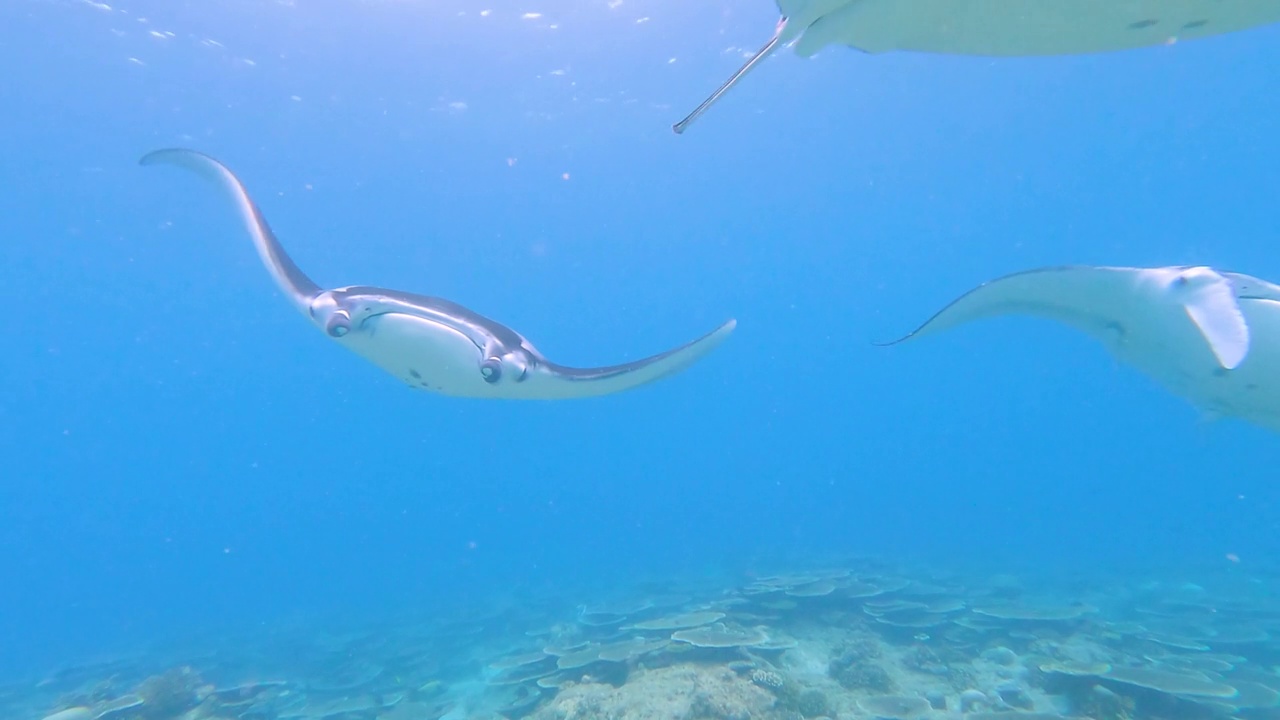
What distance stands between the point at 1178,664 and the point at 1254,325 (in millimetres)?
4745

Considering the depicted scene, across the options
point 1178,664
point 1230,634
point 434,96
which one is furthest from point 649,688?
point 434,96

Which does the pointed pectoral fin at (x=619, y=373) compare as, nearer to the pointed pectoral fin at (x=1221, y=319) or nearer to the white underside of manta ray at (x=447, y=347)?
the white underside of manta ray at (x=447, y=347)

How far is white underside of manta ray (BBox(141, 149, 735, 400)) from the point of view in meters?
3.13

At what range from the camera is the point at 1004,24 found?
2.41m

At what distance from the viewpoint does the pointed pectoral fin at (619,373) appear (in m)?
3.42

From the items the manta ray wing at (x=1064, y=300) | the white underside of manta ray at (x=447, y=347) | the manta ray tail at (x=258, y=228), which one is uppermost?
the manta ray tail at (x=258, y=228)

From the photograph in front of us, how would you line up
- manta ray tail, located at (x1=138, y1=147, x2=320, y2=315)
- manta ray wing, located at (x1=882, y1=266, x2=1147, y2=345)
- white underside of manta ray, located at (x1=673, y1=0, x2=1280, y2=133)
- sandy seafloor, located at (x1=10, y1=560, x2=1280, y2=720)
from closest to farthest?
white underside of manta ray, located at (x1=673, y1=0, x2=1280, y2=133) < manta ray wing, located at (x1=882, y1=266, x2=1147, y2=345) < manta ray tail, located at (x1=138, y1=147, x2=320, y2=315) < sandy seafloor, located at (x1=10, y1=560, x2=1280, y2=720)

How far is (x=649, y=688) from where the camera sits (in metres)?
4.89

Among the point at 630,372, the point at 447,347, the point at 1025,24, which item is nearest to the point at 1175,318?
the point at 1025,24

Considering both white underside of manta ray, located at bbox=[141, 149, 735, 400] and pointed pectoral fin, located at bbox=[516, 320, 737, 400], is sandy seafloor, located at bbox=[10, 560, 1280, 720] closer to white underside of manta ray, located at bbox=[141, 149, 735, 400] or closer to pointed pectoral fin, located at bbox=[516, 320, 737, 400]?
pointed pectoral fin, located at bbox=[516, 320, 737, 400]

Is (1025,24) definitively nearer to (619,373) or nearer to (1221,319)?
(1221,319)

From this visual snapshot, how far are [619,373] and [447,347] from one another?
95 cm

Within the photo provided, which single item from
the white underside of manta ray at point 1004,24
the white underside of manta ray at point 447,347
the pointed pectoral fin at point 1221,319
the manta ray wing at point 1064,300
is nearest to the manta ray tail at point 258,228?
the white underside of manta ray at point 447,347

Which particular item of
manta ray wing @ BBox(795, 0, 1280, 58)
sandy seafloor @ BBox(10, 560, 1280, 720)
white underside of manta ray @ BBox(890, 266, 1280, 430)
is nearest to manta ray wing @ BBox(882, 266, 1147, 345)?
white underside of manta ray @ BBox(890, 266, 1280, 430)
